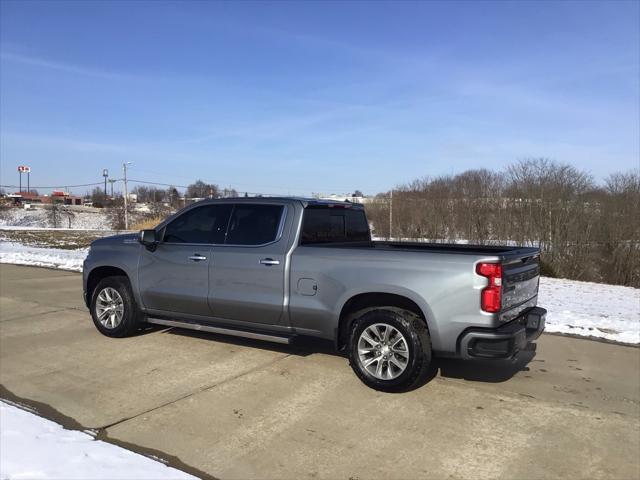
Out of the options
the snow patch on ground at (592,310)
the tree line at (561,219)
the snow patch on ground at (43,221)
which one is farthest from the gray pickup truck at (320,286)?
the snow patch on ground at (43,221)

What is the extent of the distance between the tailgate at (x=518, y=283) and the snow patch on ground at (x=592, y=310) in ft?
8.91

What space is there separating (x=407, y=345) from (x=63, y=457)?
2.85m

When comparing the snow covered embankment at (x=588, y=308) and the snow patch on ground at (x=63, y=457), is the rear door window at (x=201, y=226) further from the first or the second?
the snow covered embankment at (x=588, y=308)

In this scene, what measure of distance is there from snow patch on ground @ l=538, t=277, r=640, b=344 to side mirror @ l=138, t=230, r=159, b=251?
Result: 5621 millimetres

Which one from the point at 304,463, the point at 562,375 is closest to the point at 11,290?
the point at 304,463

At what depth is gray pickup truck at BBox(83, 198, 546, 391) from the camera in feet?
14.8

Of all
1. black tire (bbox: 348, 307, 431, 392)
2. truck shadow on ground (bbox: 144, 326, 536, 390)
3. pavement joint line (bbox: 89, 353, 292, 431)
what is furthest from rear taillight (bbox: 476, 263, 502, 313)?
pavement joint line (bbox: 89, 353, 292, 431)

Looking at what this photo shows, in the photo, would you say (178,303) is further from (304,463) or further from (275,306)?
(304,463)

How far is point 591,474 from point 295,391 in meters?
2.51

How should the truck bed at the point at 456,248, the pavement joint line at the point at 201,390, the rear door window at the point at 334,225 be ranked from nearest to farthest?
the pavement joint line at the point at 201,390, the truck bed at the point at 456,248, the rear door window at the point at 334,225

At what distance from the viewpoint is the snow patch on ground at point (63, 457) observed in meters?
3.32

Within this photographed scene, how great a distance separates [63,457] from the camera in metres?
3.52

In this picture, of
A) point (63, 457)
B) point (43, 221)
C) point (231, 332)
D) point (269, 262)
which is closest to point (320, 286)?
point (269, 262)

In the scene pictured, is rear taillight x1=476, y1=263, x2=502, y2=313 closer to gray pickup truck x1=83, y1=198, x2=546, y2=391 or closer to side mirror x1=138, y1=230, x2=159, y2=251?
gray pickup truck x1=83, y1=198, x2=546, y2=391
